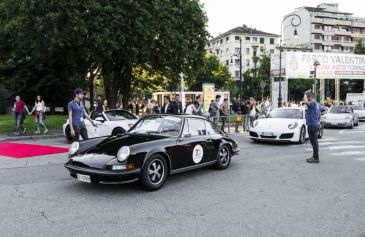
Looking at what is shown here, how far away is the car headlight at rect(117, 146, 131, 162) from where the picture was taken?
20.4 feet

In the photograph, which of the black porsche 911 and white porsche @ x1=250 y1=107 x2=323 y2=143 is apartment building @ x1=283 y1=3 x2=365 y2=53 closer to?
white porsche @ x1=250 y1=107 x2=323 y2=143

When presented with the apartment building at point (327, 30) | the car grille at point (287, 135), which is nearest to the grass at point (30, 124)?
the car grille at point (287, 135)

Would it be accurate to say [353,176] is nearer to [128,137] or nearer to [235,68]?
[128,137]

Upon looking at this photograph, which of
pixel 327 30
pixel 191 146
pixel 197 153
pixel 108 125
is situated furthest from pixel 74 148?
pixel 327 30

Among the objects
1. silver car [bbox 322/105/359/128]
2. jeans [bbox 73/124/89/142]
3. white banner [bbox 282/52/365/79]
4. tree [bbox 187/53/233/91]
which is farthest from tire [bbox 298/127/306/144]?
tree [bbox 187/53/233/91]

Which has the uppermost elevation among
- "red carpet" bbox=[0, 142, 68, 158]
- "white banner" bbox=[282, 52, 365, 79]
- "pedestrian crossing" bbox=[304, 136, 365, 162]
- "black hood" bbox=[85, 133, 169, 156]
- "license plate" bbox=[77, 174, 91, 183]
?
"white banner" bbox=[282, 52, 365, 79]

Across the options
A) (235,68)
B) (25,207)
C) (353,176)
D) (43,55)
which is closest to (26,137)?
(43,55)

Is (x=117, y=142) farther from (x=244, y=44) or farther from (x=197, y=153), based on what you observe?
(x=244, y=44)

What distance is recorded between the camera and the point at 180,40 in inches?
859

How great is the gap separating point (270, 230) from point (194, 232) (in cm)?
94

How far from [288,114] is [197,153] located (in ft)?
26.6

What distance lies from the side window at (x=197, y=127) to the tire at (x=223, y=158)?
707 millimetres

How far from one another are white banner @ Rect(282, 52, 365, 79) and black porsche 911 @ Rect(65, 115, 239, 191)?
24641mm

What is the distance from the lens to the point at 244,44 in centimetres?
10688
